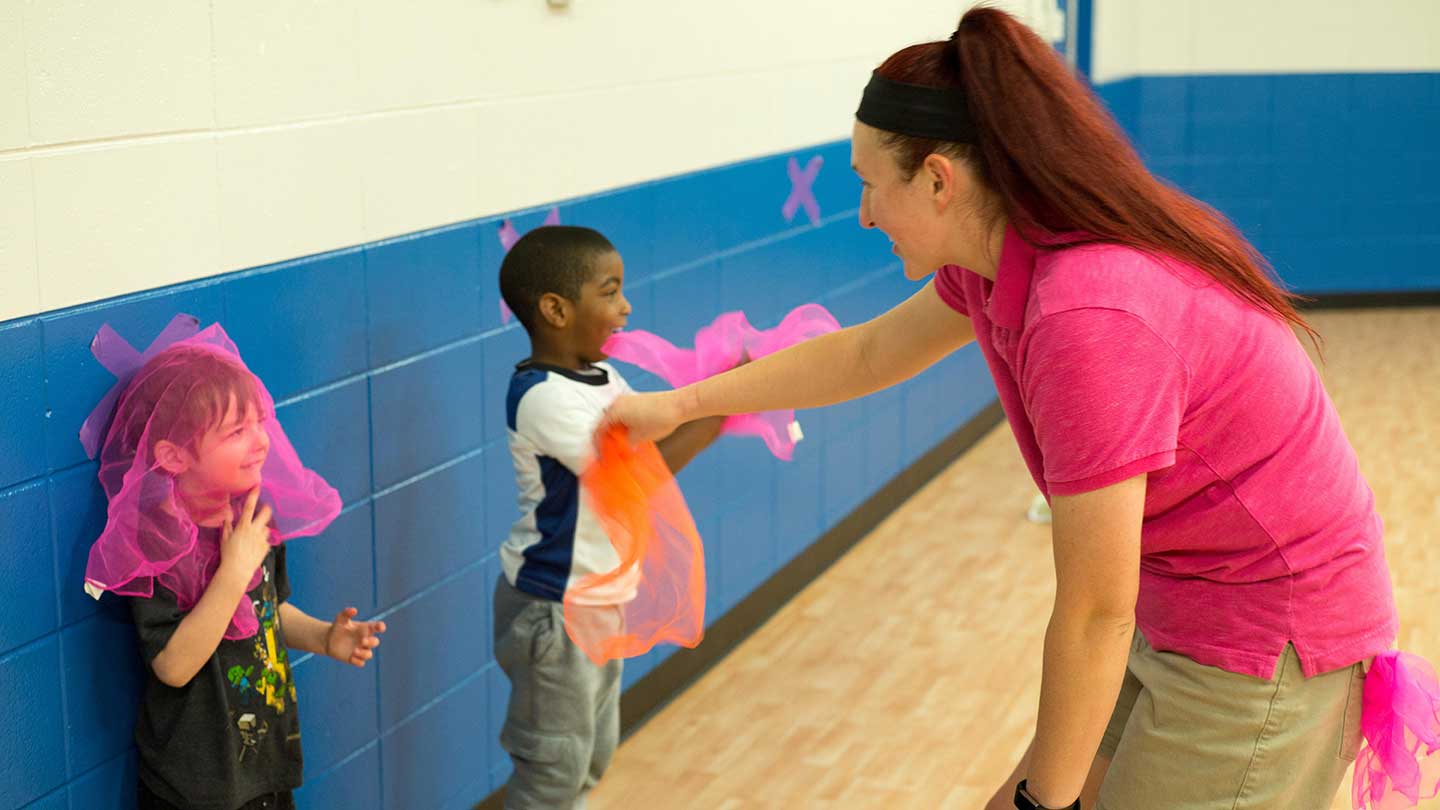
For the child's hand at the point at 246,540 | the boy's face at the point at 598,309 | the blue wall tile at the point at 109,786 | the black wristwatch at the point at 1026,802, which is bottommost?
the blue wall tile at the point at 109,786

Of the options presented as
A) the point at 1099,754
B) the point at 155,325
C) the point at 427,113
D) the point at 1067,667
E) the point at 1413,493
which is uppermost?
the point at 427,113

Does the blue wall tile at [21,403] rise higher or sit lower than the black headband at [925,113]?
lower

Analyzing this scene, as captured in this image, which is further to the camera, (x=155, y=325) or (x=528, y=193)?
(x=528, y=193)

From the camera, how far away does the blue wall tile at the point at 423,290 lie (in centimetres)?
253

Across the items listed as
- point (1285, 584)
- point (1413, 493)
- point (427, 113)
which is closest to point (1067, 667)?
point (1285, 584)

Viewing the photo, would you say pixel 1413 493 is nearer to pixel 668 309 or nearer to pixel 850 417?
pixel 850 417

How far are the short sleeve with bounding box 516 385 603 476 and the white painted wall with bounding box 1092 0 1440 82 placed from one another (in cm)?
678

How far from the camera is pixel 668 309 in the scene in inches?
138

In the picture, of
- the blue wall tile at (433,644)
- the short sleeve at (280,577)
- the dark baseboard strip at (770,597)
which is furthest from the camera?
the dark baseboard strip at (770,597)

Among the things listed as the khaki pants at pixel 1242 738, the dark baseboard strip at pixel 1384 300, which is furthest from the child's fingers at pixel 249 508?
the dark baseboard strip at pixel 1384 300

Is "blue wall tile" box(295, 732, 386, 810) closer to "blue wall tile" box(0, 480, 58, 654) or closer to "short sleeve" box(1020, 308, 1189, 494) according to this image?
"blue wall tile" box(0, 480, 58, 654)

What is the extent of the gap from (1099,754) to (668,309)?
5.97ft

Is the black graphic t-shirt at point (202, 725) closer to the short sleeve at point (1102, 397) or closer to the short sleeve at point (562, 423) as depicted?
the short sleeve at point (562, 423)

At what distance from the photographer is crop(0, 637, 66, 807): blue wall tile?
6.22 feet
